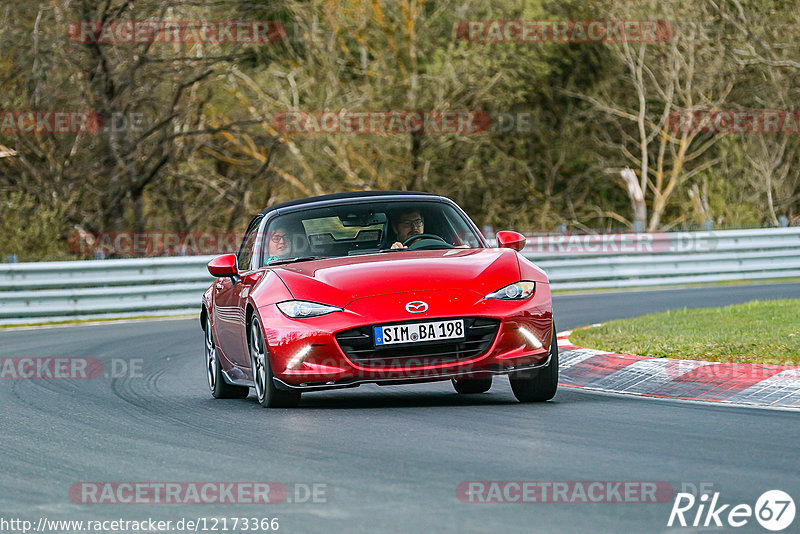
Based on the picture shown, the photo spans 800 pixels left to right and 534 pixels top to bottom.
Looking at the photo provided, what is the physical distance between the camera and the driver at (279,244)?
1016cm

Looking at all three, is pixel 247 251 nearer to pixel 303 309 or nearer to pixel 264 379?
pixel 264 379

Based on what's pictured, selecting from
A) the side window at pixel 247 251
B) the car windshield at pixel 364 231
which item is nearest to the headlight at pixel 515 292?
the car windshield at pixel 364 231

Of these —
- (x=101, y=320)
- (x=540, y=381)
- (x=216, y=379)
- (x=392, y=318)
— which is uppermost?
(x=392, y=318)

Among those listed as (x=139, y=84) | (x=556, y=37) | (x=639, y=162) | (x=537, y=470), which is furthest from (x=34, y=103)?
(x=537, y=470)

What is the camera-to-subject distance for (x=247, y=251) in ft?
36.4

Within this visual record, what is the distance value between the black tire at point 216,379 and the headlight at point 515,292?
291 cm

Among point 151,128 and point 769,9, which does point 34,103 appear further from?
point 769,9

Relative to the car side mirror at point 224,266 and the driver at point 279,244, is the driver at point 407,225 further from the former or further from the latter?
the car side mirror at point 224,266

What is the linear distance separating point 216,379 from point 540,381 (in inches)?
119

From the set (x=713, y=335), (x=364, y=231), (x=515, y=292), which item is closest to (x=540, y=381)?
(x=515, y=292)

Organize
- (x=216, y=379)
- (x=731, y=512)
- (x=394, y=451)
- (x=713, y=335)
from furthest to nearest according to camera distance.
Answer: (x=713, y=335)
(x=216, y=379)
(x=394, y=451)
(x=731, y=512)

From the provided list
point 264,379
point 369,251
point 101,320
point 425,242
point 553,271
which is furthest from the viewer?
point 553,271

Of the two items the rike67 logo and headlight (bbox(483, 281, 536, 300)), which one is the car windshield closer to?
headlight (bbox(483, 281, 536, 300))

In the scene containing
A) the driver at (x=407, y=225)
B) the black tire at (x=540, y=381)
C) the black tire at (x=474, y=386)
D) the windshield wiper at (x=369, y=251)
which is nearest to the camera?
the black tire at (x=540, y=381)
